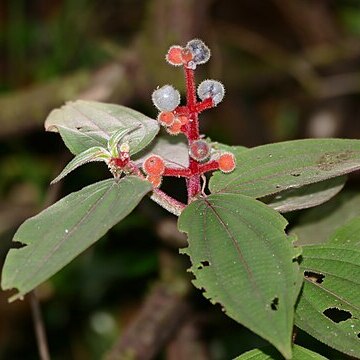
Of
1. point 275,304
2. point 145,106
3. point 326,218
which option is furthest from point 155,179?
point 145,106

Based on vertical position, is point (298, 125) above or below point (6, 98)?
above

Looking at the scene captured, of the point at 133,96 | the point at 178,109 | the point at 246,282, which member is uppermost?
the point at 133,96

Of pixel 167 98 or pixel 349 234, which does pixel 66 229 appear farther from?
pixel 349 234

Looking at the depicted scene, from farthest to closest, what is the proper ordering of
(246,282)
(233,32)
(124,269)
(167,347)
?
1. (233,32)
2. (124,269)
3. (167,347)
4. (246,282)

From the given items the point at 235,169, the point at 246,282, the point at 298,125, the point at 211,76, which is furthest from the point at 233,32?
the point at 246,282

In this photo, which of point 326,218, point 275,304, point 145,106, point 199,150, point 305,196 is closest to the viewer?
point 275,304

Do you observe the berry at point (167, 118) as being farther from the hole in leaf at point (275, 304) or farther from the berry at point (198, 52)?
the hole in leaf at point (275, 304)

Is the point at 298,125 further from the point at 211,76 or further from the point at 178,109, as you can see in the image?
the point at 178,109
